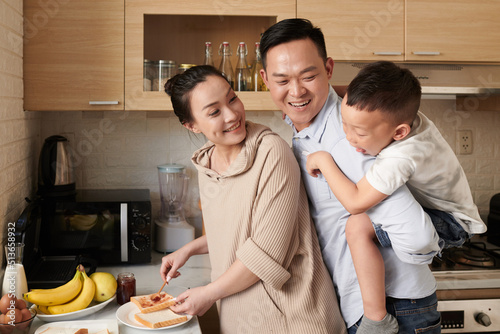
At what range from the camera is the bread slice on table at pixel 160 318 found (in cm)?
154

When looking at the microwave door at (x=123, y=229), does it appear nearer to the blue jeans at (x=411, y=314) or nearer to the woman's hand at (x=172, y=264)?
the woman's hand at (x=172, y=264)

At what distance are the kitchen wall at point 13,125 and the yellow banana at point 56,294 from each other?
0.30 m

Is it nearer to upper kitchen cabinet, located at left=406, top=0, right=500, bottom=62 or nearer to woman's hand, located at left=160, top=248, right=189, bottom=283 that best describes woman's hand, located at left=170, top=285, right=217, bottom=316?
woman's hand, located at left=160, top=248, right=189, bottom=283

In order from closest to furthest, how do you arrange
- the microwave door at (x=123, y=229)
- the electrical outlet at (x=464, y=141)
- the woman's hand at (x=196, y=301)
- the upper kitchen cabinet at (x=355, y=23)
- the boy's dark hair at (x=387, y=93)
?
the boy's dark hair at (x=387, y=93)
the woman's hand at (x=196, y=301)
the microwave door at (x=123, y=229)
the upper kitchen cabinet at (x=355, y=23)
the electrical outlet at (x=464, y=141)

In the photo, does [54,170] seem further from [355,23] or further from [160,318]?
[355,23]

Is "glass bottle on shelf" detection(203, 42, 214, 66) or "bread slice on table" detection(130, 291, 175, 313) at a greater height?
"glass bottle on shelf" detection(203, 42, 214, 66)

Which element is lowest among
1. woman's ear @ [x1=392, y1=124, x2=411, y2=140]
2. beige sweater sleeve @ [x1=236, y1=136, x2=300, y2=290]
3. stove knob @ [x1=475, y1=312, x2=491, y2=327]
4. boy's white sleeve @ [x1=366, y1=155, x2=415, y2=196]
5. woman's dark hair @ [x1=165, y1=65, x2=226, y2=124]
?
stove knob @ [x1=475, y1=312, x2=491, y2=327]

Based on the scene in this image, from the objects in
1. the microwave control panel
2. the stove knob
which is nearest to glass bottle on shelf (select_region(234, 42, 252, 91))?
the microwave control panel

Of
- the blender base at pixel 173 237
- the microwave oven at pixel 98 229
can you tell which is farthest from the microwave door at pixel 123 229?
the blender base at pixel 173 237

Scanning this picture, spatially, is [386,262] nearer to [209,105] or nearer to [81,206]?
[209,105]

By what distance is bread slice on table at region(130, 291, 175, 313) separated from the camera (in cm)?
163

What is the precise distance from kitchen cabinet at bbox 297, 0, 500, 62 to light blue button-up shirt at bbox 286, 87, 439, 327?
86 centimetres

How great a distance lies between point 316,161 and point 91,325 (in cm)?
85

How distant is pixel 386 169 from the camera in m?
1.25
